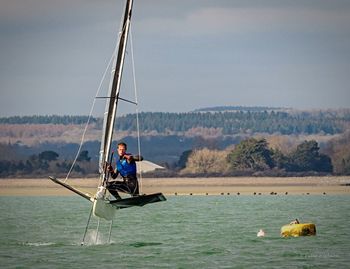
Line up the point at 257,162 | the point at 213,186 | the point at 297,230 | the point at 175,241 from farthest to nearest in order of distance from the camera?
the point at 257,162 → the point at 213,186 → the point at 297,230 → the point at 175,241

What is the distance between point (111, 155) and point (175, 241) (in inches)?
312

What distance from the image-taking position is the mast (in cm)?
4588

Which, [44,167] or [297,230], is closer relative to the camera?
[297,230]

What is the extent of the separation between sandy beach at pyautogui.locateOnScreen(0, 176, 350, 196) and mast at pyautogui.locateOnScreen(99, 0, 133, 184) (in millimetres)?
71033

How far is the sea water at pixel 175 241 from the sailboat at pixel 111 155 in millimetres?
1585

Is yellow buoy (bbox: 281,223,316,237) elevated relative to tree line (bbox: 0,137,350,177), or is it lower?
lower

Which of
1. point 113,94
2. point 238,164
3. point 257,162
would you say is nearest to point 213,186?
point 257,162

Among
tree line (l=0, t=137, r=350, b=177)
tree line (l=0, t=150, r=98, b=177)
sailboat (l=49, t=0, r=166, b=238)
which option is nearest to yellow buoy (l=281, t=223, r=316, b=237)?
sailboat (l=49, t=0, r=166, b=238)

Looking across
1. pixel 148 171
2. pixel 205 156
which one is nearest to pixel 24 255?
pixel 148 171

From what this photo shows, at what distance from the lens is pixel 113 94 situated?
4612cm

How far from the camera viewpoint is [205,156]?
172 metres

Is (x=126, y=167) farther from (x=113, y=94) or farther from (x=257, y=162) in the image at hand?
(x=257, y=162)

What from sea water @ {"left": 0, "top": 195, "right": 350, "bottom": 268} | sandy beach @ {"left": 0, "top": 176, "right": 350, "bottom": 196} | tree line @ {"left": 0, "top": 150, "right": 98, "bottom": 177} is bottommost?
sea water @ {"left": 0, "top": 195, "right": 350, "bottom": 268}

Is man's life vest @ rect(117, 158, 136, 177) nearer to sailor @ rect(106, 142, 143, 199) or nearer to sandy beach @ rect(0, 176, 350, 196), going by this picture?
sailor @ rect(106, 142, 143, 199)
